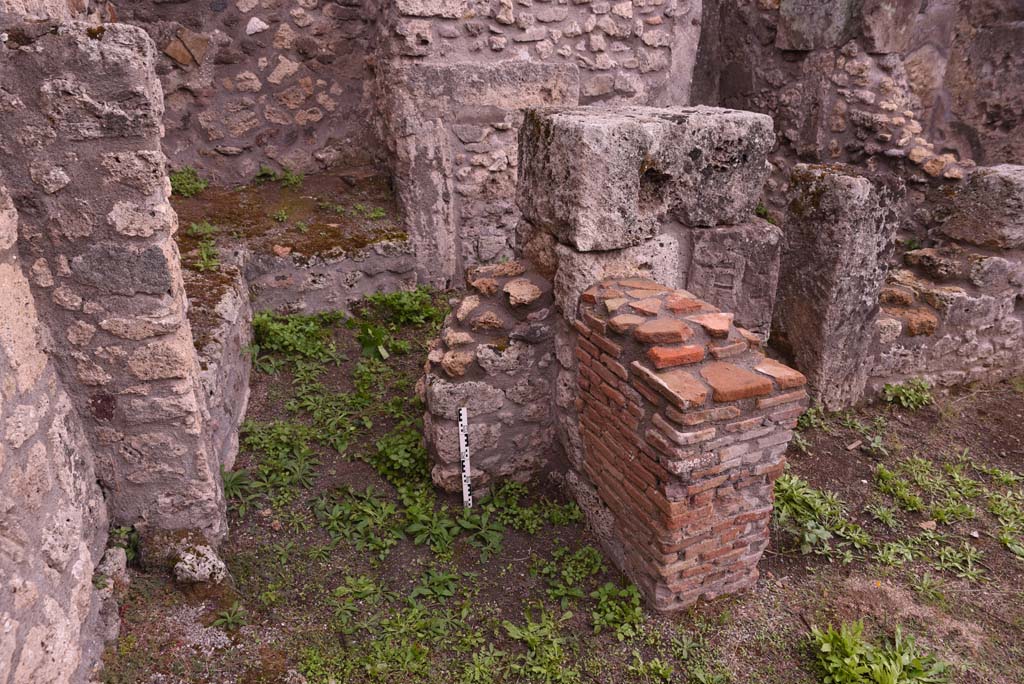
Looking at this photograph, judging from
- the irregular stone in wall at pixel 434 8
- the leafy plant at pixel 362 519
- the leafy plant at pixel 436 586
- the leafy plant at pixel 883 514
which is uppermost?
the irregular stone in wall at pixel 434 8

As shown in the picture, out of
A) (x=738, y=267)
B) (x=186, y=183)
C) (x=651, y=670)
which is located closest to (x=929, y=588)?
Result: (x=651, y=670)

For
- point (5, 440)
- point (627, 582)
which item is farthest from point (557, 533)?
point (5, 440)

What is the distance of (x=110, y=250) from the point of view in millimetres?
2393

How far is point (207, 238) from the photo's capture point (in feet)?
15.7

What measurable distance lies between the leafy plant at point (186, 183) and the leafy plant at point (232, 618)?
3718mm

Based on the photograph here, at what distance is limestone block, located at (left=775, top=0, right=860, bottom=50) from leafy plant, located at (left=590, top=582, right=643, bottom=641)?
645cm

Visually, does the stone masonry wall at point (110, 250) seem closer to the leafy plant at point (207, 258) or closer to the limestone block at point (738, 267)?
the leafy plant at point (207, 258)

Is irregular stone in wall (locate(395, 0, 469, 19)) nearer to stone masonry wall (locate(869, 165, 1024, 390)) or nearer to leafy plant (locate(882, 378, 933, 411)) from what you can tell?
stone masonry wall (locate(869, 165, 1024, 390))

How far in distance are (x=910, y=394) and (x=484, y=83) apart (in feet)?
12.1

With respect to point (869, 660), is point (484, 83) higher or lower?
higher

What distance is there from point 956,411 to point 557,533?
289 cm

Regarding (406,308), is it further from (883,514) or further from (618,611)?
(883,514)

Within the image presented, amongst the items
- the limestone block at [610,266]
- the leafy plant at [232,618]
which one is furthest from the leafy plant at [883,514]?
the leafy plant at [232,618]

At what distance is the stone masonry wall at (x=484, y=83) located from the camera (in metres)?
5.06
